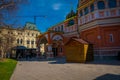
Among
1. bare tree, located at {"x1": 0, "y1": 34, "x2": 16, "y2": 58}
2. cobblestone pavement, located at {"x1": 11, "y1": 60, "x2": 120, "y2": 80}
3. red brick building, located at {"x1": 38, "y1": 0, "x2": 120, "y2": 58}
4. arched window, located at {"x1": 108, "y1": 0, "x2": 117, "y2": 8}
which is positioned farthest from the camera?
bare tree, located at {"x1": 0, "y1": 34, "x2": 16, "y2": 58}

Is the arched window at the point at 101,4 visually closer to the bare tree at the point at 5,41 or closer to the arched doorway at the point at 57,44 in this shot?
the arched doorway at the point at 57,44

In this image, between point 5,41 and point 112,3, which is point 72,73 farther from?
point 5,41

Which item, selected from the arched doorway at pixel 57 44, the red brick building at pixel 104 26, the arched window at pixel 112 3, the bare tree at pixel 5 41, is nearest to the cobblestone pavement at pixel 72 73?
the red brick building at pixel 104 26

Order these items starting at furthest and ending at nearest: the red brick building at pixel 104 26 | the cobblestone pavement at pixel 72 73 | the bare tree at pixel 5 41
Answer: the bare tree at pixel 5 41 < the red brick building at pixel 104 26 < the cobblestone pavement at pixel 72 73

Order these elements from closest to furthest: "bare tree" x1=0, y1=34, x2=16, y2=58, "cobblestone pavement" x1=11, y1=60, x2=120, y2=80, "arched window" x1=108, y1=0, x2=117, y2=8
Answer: "cobblestone pavement" x1=11, y1=60, x2=120, y2=80, "arched window" x1=108, y1=0, x2=117, y2=8, "bare tree" x1=0, y1=34, x2=16, y2=58

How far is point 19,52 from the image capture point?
36.8 m

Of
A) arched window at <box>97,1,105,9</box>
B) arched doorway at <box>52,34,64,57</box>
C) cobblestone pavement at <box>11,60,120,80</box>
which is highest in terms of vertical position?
arched window at <box>97,1,105,9</box>

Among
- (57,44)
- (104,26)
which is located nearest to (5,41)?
(57,44)

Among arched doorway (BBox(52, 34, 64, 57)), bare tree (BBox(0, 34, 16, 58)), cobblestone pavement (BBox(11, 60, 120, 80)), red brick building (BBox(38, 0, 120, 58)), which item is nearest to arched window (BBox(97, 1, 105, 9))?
red brick building (BBox(38, 0, 120, 58))

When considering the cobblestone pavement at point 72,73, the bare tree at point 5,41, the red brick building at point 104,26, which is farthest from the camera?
the bare tree at point 5,41

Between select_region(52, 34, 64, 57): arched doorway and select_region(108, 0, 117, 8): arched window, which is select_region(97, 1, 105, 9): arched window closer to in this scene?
select_region(108, 0, 117, 8): arched window

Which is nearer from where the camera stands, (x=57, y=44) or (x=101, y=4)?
(x=101, y=4)

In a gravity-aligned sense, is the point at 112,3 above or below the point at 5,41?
above

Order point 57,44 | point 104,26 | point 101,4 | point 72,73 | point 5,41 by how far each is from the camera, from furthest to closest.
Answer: point 57,44
point 5,41
point 101,4
point 104,26
point 72,73
